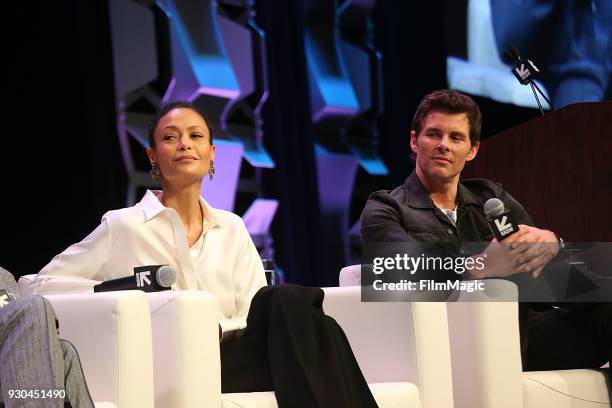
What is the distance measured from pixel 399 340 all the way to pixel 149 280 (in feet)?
2.19

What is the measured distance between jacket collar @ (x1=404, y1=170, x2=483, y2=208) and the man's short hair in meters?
0.15

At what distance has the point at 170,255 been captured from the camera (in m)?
2.47

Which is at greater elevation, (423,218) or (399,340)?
(423,218)

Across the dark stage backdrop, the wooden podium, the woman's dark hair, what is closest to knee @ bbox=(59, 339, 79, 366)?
the woman's dark hair

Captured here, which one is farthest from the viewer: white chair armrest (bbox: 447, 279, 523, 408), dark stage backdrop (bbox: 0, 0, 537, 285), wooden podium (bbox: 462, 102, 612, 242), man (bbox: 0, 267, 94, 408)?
dark stage backdrop (bbox: 0, 0, 537, 285)

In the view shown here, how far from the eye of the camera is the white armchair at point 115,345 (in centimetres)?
190

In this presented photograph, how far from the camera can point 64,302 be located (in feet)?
6.56

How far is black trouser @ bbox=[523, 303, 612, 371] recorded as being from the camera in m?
2.50

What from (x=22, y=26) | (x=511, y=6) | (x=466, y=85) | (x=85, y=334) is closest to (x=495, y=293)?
(x=85, y=334)

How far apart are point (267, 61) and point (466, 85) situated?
1383mm

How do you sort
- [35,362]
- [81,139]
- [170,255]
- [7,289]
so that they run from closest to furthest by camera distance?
[35,362]
[7,289]
[170,255]
[81,139]
